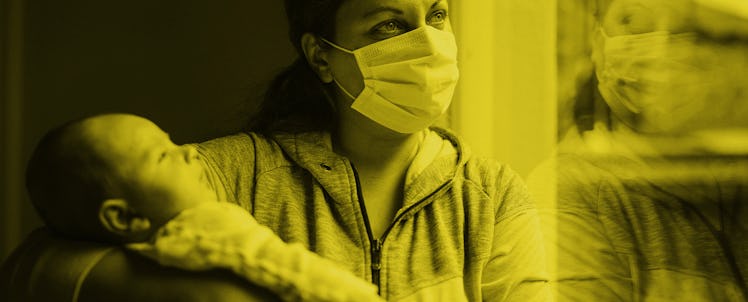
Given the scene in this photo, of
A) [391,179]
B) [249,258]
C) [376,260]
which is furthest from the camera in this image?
[391,179]

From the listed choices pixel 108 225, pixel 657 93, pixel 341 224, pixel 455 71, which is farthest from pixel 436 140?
pixel 108 225

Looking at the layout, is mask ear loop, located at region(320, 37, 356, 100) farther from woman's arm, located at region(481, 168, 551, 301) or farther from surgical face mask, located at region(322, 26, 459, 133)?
woman's arm, located at region(481, 168, 551, 301)

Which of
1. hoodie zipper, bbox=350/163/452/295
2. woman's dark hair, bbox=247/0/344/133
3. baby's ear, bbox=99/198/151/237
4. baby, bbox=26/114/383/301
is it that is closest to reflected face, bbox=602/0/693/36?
hoodie zipper, bbox=350/163/452/295

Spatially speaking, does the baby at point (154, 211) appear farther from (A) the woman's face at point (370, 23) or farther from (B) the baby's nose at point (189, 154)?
(A) the woman's face at point (370, 23)

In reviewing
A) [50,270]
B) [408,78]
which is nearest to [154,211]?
[50,270]

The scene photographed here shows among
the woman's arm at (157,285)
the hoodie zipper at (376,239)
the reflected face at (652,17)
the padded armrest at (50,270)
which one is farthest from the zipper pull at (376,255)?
the reflected face at (652,17)

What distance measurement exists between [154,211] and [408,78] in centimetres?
47

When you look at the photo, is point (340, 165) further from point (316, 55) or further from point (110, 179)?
point (110, 179)

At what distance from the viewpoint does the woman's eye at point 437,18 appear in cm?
117

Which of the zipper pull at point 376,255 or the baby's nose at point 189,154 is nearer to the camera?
the baby's nose at point 189,154

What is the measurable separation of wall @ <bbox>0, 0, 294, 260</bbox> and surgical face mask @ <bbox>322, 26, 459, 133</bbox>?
24cm

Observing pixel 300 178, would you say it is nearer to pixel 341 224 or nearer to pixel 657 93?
pixel 341 224

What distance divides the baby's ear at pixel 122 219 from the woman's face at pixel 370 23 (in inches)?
17.8

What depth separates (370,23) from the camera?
1.16m
